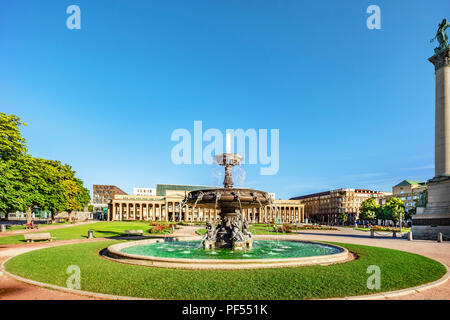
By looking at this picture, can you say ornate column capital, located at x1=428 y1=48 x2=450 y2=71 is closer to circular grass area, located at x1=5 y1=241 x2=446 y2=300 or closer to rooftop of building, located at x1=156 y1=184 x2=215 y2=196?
circular grass area, located at x1=5 y1=241 x2=446 y2=300

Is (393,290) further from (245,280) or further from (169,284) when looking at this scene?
(169,284)

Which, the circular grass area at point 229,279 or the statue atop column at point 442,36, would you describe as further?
the statue atop column at point 442,36

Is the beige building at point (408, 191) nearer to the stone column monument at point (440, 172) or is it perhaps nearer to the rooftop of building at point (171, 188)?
the stone column monument at point (440, 172)

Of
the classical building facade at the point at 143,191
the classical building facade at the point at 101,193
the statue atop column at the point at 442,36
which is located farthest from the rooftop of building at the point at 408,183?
the classical building facade at the point at 101,193

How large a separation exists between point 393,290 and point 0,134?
36.2 m

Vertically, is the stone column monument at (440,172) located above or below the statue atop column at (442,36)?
below

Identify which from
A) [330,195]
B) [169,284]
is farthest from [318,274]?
[330,195]

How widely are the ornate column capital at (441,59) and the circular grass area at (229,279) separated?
3110 cm

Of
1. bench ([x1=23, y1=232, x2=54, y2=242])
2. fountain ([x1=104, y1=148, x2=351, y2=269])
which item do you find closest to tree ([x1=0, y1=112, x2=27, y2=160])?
bench ([x1=23, y1=232, x2=54, y2=242])

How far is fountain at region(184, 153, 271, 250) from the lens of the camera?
16.4m

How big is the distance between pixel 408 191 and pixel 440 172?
9942 centimetres

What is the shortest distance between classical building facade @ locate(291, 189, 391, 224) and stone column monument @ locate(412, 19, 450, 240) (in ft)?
327

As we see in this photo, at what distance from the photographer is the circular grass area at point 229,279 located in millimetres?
7898
